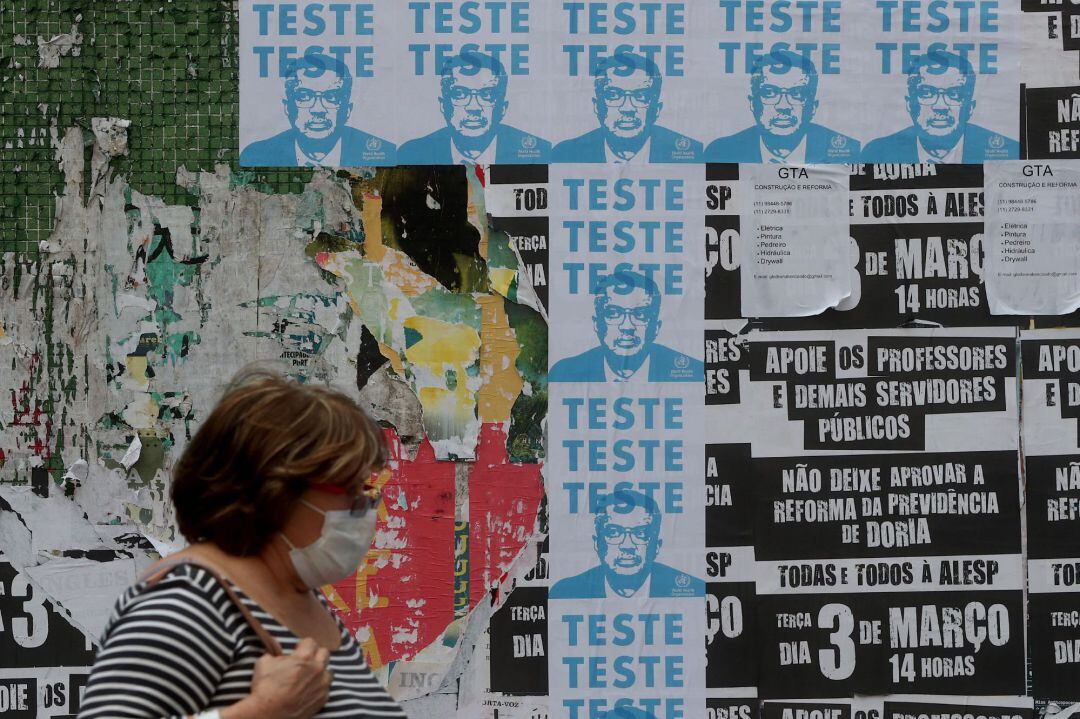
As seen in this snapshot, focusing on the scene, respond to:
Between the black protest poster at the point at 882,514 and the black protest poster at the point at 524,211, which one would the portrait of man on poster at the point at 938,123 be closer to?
the black protest poster at the point at 882,514

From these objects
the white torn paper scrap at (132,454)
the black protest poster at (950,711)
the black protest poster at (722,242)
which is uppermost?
the black protest poster at (722,242)

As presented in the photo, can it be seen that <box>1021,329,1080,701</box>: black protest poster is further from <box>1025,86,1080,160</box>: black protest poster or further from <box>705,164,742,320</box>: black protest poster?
<box>705,164,742,320</box>: black protest poster

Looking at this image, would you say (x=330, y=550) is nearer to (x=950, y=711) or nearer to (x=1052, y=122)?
(x=950, y=711)

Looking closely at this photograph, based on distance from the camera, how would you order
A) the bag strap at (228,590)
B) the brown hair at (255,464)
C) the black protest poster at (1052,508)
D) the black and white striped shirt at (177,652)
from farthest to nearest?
the black protest poster at (1052,508), the brown hair at (255,464), the bag strap at (228,590), the black and white striped shirt at (177,652)

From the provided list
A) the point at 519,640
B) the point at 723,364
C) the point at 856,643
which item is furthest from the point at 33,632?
the point at 856,643

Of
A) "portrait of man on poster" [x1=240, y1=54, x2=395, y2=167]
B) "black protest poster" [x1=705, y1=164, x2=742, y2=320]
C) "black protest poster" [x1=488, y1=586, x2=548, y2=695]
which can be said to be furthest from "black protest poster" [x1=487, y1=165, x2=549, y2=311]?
"black protest poster" [x1=488, y1=586, x2=548, y2=695]

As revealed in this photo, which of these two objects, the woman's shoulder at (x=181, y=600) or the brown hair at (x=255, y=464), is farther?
the brown hair at (x=255, y=464)

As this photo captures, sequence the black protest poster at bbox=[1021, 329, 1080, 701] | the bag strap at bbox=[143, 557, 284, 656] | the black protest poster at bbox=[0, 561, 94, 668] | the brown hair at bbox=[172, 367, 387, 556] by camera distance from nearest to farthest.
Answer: the bag strap at bbox=[143, 557, 284, 656] < the brown hair at bbox=[172, 367, 387, 556] < the black protest poster at bbox=[0, 561, 94, 668] < the black protest poster at bbox=[1021, 329, 1080, 701]

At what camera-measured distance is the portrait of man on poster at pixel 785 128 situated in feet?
12.4

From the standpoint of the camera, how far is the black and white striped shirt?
1534 millimetres

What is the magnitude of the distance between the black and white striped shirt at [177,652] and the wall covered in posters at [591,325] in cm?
203

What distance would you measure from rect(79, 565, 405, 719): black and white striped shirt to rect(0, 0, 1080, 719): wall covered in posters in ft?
6.67

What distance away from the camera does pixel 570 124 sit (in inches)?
147

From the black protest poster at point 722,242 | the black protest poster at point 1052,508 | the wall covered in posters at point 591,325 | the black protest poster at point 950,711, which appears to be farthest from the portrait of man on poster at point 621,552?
the black protest poster at point 1052,508
